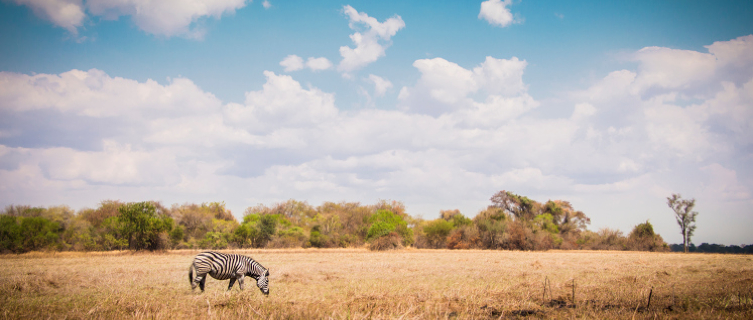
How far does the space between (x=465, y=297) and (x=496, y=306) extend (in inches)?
39.3

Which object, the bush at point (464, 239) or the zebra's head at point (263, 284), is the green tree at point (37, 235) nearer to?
the zebra's head at point (263, 284)

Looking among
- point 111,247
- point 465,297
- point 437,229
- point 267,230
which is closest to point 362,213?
point 437,229

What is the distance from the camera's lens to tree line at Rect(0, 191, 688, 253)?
2919cm

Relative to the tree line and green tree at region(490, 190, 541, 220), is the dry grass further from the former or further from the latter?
green tree at region(490, 190, 541, 220)

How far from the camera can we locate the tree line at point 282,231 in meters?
29.2

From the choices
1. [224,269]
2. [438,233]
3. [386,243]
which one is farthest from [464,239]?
[224,269]

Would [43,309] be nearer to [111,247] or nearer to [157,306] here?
[157,306]

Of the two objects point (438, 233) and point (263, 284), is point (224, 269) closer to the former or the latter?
point (263, 284)

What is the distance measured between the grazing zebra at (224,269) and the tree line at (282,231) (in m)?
24.0

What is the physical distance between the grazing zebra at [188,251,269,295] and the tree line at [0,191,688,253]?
24048mm

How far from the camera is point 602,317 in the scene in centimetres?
742

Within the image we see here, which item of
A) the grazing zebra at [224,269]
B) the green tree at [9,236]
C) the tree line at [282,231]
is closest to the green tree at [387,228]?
the tree line at [282,231]

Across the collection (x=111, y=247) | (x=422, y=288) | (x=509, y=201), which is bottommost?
(x=111, y=247)

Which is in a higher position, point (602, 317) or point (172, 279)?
point (602, 317)
